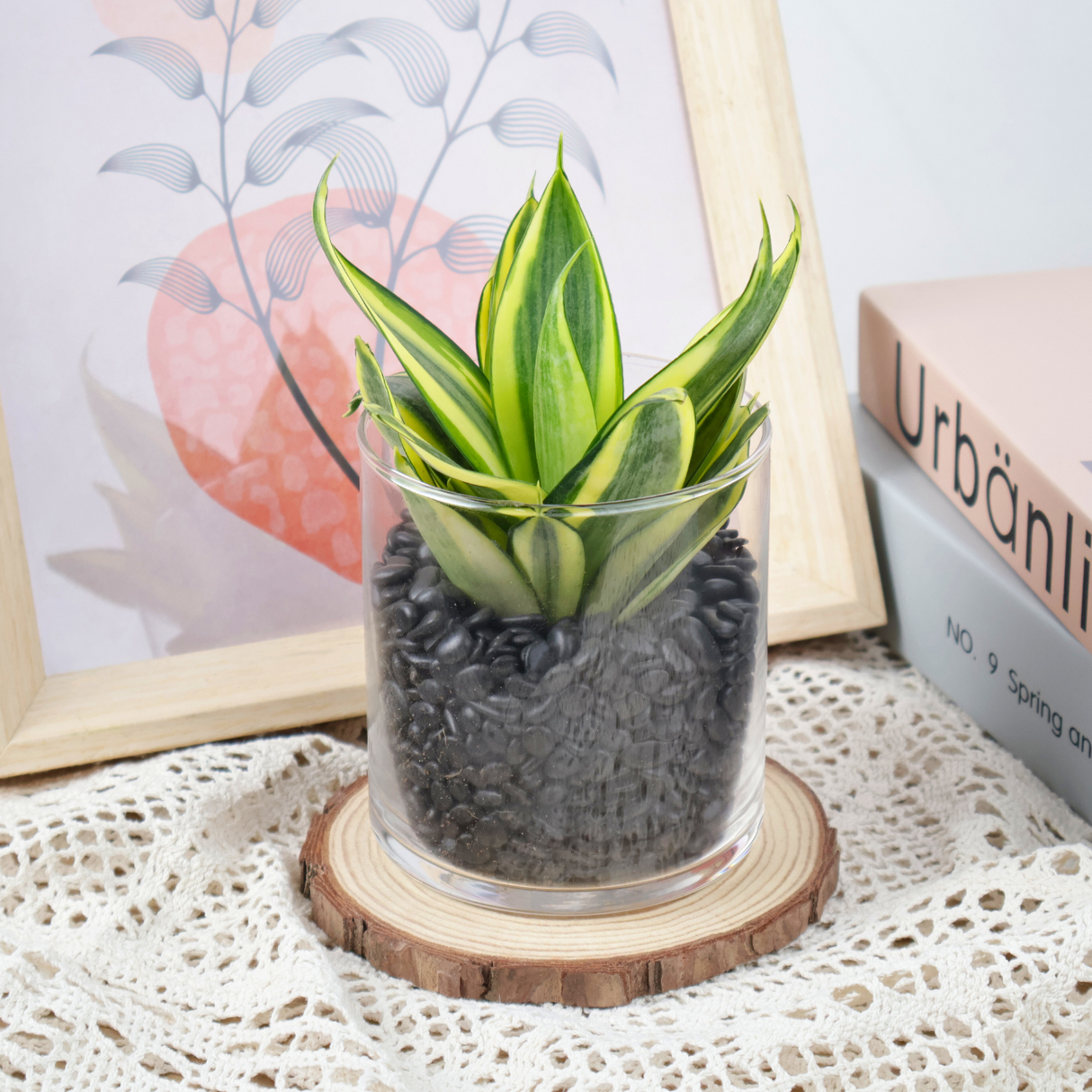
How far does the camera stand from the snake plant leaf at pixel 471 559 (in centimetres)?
38

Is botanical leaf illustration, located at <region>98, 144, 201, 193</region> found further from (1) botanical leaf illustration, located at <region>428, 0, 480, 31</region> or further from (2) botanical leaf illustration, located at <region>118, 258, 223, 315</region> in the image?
(1) botanical leaf illustration, located at <region>428, 0, 480, 31</region>

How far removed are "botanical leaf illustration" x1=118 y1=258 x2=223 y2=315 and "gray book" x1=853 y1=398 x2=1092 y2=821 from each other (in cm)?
34

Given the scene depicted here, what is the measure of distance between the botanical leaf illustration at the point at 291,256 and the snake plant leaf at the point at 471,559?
8.7 inches

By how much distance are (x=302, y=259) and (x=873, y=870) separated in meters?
0.38

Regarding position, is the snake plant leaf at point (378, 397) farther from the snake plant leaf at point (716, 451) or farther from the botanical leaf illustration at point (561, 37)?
the botanical leaf illustration at point (561, 37)

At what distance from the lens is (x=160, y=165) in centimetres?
56

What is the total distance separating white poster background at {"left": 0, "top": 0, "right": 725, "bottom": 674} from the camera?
54 centimetres

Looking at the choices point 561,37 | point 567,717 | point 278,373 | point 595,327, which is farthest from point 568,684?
point 561,37

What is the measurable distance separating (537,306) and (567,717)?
14cm

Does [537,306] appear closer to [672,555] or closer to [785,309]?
[672,555]

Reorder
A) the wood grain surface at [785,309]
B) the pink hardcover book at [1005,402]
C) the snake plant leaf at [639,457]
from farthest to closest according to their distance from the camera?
the wood grain surface at [785,309] < the pink hardcover book at [1005,402] < the snake plant leaf at [639,457]

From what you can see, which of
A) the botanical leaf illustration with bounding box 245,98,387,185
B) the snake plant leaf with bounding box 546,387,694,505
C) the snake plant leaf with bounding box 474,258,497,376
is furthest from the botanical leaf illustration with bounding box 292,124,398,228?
the snake plant leaf with bounding box 546,387,694,505

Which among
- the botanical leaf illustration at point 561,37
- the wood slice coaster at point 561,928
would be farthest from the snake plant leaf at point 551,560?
the botanical leaf illustration at point 561,37

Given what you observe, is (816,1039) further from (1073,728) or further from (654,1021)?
(1073,728)
